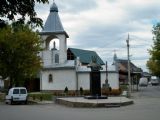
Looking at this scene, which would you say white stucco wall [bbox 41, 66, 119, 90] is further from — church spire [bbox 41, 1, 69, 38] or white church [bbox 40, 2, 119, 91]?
church spire [bbox 41, 1, 69, 38]

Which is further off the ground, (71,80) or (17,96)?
(71,80)

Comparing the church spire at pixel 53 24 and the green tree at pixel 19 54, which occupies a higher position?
the church spire at pixel 53 24

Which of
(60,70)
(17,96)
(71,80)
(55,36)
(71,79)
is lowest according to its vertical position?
(17,96)

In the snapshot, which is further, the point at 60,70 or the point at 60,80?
the point at 60,70

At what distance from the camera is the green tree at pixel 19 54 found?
57.2 metres

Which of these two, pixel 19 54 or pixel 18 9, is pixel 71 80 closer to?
pixel 19 54

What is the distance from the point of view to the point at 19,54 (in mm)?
57469

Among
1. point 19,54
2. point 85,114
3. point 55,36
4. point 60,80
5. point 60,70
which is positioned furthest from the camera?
point 55,36

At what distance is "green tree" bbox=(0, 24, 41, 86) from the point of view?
57.2m

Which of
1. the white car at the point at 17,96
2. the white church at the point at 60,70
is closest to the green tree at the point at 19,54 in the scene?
the white church at the point at 60,70

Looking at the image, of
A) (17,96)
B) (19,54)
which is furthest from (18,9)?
(19,54)

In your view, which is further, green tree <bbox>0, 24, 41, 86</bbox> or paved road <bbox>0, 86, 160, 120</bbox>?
green tree <bbox>0, 24, 41, 86</bbox>

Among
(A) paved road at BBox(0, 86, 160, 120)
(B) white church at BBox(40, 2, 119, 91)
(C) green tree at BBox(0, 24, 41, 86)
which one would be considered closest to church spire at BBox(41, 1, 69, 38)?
(B) white church at BBox(40, 2, 119, 91)

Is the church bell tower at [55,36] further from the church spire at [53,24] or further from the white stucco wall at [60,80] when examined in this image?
the white stucco wall at [60,80]
